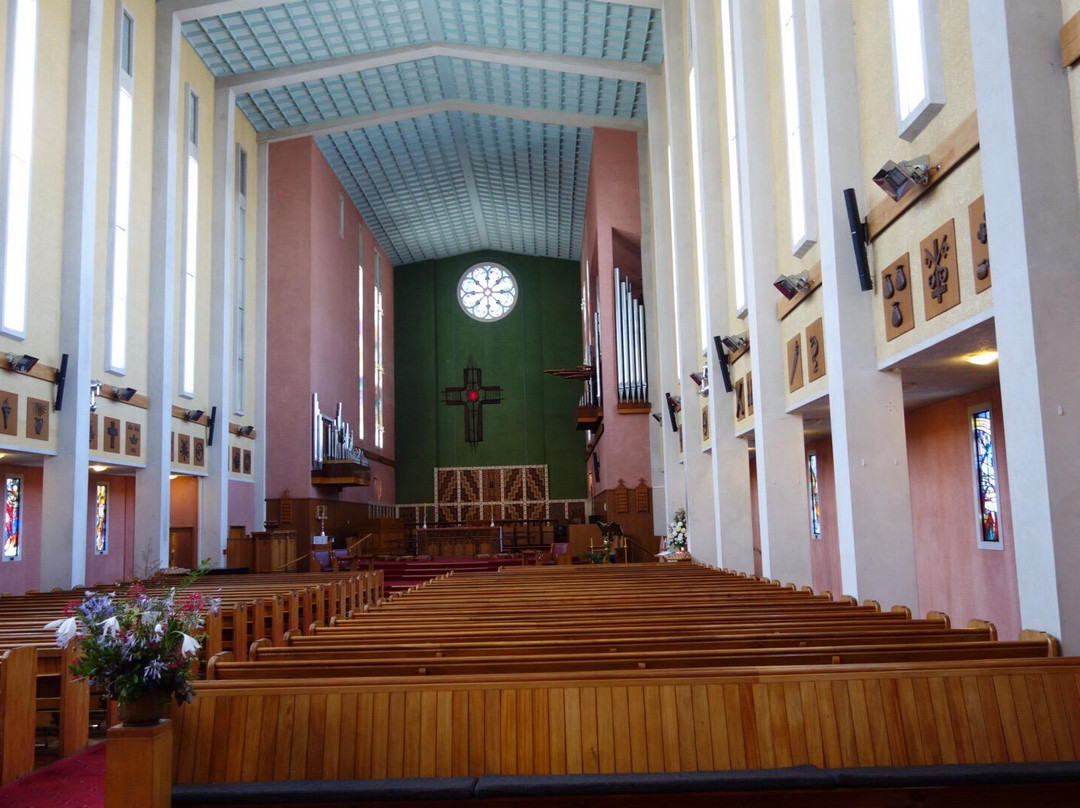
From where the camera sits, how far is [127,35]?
14.0 metres

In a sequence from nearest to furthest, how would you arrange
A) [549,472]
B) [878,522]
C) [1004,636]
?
[878,522] < [1004,636] < [549,472]

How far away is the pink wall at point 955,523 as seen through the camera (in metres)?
7.36

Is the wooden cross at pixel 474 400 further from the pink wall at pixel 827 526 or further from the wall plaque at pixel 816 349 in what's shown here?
the wall plaque at pixel 816 349

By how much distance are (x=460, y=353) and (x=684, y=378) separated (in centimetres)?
1583

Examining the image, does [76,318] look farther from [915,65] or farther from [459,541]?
[459,541]

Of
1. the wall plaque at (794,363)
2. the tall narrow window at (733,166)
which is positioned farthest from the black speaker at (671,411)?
the wall plaque at (794,363)

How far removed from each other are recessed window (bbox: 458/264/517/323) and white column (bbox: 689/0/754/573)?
57.4ft

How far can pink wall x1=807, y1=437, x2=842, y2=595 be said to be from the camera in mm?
11734

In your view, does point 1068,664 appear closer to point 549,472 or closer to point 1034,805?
point 1034,805

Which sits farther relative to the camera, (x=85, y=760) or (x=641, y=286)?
(x=641, y=286)

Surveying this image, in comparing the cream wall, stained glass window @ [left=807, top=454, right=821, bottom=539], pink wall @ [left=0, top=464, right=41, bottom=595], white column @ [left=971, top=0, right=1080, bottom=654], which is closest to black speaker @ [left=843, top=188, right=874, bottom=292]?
the cream wall

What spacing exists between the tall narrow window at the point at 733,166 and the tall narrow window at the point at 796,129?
1.95m

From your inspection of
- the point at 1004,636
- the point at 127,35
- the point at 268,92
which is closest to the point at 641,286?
the point at 268,92

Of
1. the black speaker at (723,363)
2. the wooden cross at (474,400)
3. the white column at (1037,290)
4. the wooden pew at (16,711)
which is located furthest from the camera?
the wooden cross at (474,400)
